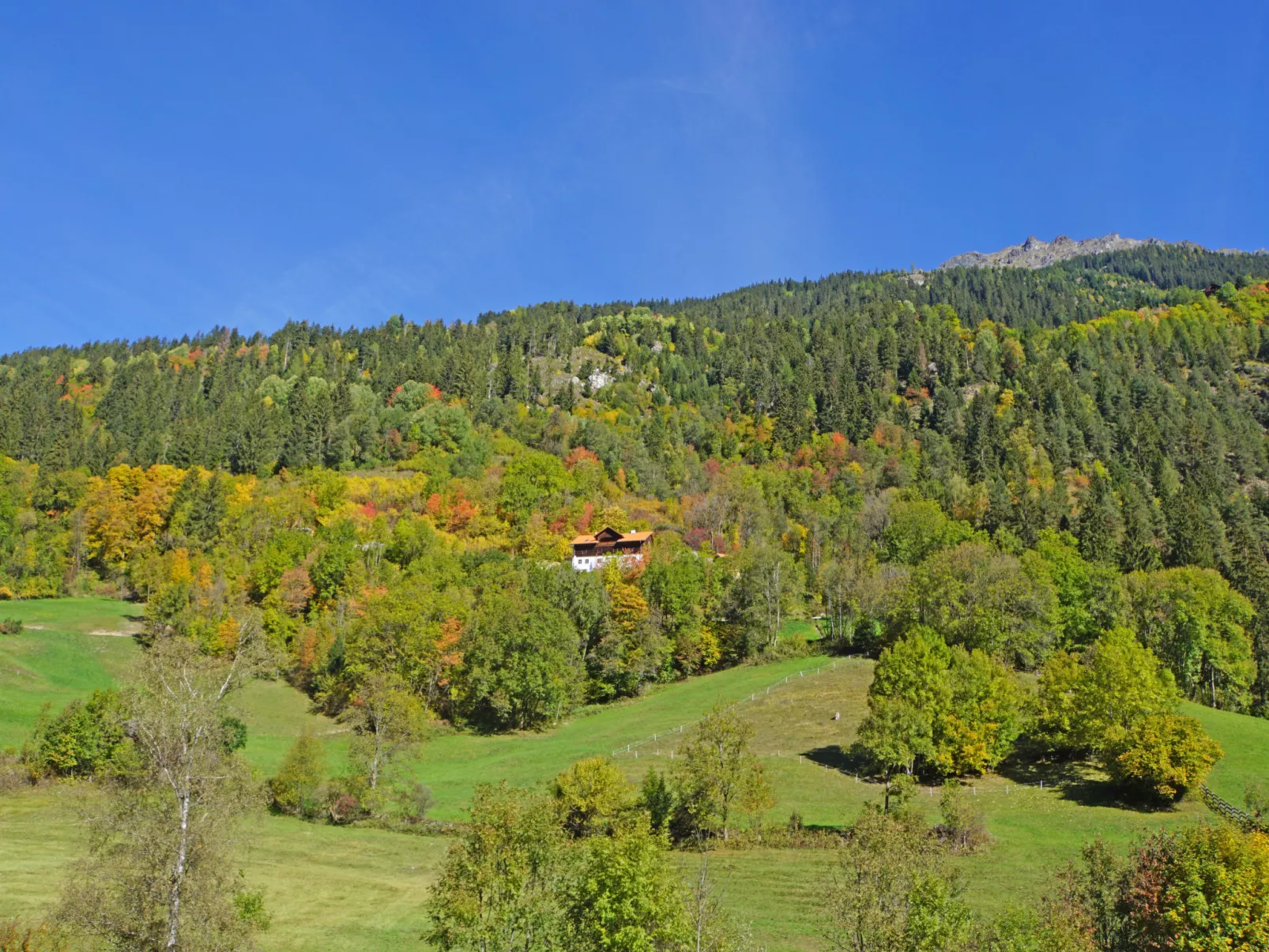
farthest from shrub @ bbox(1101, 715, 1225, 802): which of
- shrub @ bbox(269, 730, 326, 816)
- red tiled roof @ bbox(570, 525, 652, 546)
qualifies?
red tiled roof @ bbox(570, 525, 652, 546)

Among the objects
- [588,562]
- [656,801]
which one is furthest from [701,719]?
[588,562]

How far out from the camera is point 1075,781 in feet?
171

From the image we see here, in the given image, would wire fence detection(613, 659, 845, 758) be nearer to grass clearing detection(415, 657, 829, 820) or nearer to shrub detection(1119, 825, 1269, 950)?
grass clearing detection(415, 657, 829, 820)

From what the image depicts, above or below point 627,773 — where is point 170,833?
above

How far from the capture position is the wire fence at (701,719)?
A: 60281 mm

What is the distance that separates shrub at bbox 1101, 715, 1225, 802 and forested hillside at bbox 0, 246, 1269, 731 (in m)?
10.7

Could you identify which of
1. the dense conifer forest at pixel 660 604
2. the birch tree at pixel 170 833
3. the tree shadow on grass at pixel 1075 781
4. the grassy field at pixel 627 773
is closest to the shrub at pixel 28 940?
the dense conifer forest at pixel 660 604

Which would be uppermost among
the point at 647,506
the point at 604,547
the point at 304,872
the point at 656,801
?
the point at 647,506

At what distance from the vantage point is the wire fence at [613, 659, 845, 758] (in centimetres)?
6028

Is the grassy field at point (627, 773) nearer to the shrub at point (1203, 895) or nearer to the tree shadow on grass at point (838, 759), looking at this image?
the tree shadow on grass at point (838, 759)

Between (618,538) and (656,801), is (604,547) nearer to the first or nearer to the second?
(618,538)

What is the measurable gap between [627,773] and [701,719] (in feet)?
45.5

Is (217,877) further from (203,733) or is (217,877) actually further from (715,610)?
(715,610)

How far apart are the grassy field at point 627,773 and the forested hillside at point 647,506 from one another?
622 cm
